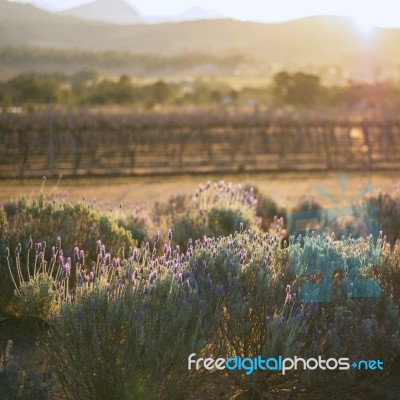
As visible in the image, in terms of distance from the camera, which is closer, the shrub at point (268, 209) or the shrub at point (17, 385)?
the shrub at point (17, 385)

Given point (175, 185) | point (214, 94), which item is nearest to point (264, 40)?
point (214, 94)

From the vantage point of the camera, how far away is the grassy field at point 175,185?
783 inches

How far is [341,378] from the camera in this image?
16.8 ft

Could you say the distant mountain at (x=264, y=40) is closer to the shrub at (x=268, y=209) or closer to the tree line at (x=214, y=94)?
the tree line at (x=214, y=94)

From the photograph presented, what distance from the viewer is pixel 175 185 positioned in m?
23.0

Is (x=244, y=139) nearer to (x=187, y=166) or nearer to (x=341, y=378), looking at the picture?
(x=187, y=166)

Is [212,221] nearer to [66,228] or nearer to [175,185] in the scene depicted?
[66,228]

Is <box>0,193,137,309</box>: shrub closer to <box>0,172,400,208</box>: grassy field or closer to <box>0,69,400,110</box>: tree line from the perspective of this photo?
<box>0,172,400,208</box>: grassy field

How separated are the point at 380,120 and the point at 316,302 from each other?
3115 centimetres

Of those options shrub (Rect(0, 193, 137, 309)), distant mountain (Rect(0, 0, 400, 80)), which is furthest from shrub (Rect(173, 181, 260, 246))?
distant mountain (Rect(0, 0, 400, 80))

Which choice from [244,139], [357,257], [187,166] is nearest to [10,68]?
[244,139]

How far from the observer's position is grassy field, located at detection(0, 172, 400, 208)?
19.9 meters

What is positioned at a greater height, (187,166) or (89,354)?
(89,354)

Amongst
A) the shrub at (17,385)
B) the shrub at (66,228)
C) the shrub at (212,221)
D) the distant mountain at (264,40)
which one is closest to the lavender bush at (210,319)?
the shrub at (17,385)
